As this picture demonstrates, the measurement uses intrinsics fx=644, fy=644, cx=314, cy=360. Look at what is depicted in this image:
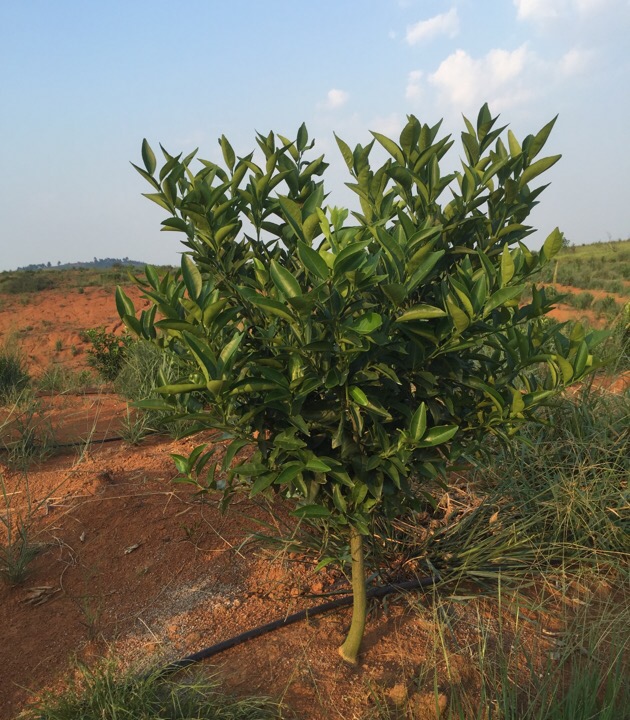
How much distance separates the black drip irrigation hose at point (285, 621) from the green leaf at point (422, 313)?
1.44 meters

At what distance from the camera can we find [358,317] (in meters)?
1.73

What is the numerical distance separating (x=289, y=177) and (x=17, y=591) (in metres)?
2.25

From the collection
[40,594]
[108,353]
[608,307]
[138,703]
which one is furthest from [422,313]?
[608,307]

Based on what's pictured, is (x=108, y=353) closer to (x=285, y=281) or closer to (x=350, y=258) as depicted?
(x=285, y=281)

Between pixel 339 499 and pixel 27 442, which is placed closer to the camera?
pixel 339 499

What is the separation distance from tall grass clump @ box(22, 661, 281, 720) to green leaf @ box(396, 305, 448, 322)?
1.32 m

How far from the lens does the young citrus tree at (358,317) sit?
1.67 meters

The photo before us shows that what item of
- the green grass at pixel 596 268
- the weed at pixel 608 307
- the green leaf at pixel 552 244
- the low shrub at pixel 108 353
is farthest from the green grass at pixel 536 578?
the green grass at pixel 596 268

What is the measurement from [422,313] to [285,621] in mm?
1553

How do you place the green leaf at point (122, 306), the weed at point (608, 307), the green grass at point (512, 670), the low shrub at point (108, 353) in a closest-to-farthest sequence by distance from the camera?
1. the green leaf at point (122, 306)
2. the green grass at point (512, 670)
3. the low shrub at point (108, 353)
4. the weed at point (608, 307)

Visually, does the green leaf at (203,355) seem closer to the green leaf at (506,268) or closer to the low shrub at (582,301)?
the green leaf at (506,268)

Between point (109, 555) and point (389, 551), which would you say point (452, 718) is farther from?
point (109, 555)

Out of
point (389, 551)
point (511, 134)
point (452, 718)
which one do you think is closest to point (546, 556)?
point (389, 551)

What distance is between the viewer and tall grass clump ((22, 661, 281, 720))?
200 cm
